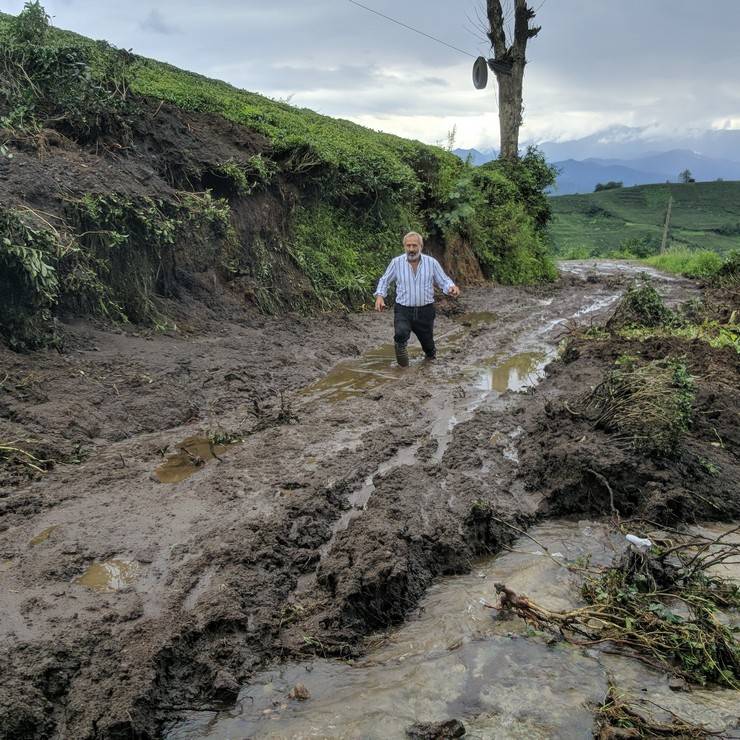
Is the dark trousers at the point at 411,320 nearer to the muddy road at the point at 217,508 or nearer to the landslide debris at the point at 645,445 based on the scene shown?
the muddy road at the point at 217,508

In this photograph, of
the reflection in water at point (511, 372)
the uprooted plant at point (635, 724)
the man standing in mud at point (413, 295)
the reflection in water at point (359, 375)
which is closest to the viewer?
the uprooted plant at point (635, 724)

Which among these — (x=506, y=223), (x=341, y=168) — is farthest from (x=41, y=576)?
(x=506, y=223)

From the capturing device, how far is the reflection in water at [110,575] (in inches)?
154

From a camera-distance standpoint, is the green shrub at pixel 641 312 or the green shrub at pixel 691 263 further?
the green shrub at pixel 691 263

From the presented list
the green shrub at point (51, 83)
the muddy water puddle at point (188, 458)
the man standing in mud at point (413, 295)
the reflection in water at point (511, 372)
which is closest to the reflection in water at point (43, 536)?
the muddy water puddle at point (188, 458)

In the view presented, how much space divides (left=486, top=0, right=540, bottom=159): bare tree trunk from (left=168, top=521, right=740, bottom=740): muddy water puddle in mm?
19531

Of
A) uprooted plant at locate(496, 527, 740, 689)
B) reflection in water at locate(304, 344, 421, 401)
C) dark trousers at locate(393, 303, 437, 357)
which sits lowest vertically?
uprooted plant at locate(496, 527, 740, 689)

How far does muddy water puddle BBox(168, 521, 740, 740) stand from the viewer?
2971 millimetres

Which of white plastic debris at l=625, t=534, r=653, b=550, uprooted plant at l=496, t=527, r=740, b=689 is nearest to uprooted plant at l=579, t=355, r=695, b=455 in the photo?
white plastic debris at l=625, t=534, r=653, b=550

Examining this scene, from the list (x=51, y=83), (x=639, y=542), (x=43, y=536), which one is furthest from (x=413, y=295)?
(x=43, y=536)

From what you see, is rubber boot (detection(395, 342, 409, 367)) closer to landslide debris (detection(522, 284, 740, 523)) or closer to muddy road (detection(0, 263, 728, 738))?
muddy road (detection(0, 263, 728, 738))

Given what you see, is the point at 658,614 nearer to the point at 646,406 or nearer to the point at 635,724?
the point at 635,724

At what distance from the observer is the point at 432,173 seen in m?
16.3

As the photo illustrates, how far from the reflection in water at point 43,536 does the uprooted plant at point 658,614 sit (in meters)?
3.00
